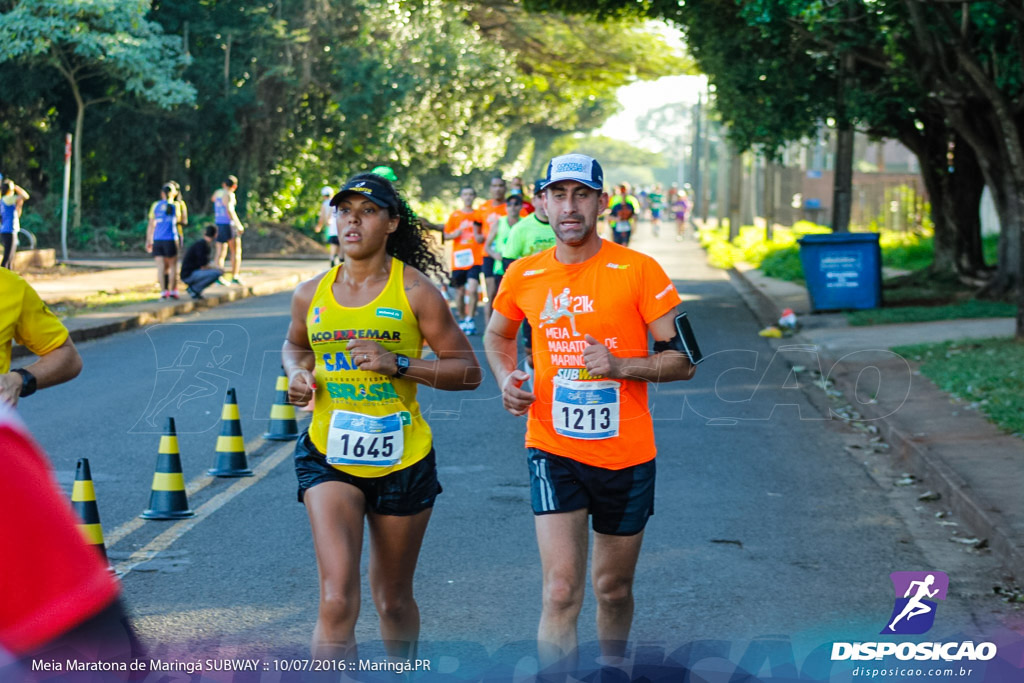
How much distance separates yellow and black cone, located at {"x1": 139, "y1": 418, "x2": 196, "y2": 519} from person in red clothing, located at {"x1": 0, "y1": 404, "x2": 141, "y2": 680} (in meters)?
5.57

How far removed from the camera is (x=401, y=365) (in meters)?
4.75

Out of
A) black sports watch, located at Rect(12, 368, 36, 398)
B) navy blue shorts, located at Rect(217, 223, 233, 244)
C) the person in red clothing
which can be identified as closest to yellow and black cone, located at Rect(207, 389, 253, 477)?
black sports watch, located at Rect(12, 368, 36, 398)

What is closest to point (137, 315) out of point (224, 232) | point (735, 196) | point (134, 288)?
point (134, 288)

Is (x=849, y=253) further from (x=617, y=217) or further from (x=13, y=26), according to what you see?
(x=13, y=26)

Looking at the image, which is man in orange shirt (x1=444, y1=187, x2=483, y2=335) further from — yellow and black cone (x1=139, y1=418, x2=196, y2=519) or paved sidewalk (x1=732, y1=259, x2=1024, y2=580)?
yellow and black cone (x1=139, y1=418, x2=196, y2=519)

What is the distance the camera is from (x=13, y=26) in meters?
30.1

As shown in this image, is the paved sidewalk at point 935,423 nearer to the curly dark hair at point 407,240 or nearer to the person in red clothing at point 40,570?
the curly dark hair at point 407,240

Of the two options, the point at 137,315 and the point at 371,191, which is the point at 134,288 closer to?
the point at 137,315

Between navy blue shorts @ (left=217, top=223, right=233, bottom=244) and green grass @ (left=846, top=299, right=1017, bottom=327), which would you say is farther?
navy blue shorts @ (left=217, top=223, right=233, bottom=244)

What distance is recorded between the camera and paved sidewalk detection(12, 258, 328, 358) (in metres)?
18.6

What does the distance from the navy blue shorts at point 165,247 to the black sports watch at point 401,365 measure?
58.6 feet

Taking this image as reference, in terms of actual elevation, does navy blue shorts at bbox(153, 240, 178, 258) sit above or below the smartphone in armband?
below

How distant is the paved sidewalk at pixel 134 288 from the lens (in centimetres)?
1861

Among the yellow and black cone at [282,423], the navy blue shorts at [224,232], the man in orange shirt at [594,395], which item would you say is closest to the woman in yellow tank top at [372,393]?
the man in orange shirt at [594,395]
